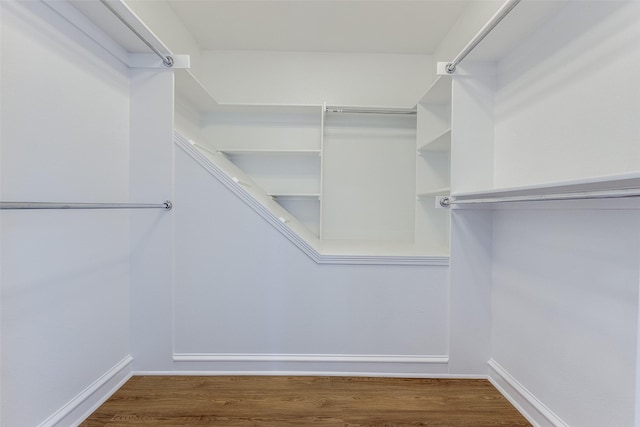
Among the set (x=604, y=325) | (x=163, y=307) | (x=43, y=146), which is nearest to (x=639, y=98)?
(x=604, y=325)

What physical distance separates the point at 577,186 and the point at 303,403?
1570mm

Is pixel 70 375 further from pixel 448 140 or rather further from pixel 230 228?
pixel 448 140

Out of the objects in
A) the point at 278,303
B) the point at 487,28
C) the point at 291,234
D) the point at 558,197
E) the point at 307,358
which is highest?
the point at 487,28

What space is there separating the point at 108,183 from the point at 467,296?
7.19 ft

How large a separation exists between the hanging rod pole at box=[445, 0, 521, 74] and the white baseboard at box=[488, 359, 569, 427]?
5.90 ft

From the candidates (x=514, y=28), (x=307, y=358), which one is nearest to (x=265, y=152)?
(x=307, y=358)

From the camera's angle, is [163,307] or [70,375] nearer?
[70,375]

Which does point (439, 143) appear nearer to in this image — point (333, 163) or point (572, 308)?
point (333, 163)

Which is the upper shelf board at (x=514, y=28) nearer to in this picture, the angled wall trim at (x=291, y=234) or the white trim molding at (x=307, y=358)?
the angled wall trim at (x=291, y=234)

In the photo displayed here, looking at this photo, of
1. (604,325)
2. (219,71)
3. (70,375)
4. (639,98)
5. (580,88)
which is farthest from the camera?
(219,71)

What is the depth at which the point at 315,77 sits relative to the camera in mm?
2727

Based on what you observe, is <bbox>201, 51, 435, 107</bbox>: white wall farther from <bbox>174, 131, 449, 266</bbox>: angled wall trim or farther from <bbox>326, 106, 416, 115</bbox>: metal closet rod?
<bbox>174, 131, 449, 266</bbox>: angled wall trim

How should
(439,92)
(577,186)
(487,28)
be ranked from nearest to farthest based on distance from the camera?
(577,186) → (487,28) → (439,92)

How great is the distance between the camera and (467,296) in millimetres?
1726
